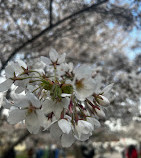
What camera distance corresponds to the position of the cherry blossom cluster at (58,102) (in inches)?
32.3

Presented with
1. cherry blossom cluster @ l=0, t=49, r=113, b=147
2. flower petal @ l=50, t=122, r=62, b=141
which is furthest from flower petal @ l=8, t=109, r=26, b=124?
flower petal @ l=50, t=122, r=62, b=141

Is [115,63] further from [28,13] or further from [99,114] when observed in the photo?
[99,114]

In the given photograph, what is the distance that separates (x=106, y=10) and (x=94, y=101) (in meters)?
2.60

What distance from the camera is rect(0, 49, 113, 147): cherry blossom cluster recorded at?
2.69 feet

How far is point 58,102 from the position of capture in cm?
88

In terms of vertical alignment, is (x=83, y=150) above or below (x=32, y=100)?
below

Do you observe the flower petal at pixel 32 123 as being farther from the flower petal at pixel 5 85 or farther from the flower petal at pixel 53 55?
the flower petal at pixel 53 55

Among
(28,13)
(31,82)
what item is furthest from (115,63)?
(31,82)

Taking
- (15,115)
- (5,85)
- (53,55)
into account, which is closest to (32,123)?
(15,115)

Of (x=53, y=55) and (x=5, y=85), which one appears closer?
(x=5, y=85)

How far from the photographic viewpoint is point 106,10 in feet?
10.4

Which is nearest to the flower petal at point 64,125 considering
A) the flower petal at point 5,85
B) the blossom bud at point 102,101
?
the blossom bud at point 102,101

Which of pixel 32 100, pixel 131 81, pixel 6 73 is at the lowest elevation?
pixel 131 81

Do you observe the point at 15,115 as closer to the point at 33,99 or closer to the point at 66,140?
the point at 33,99
